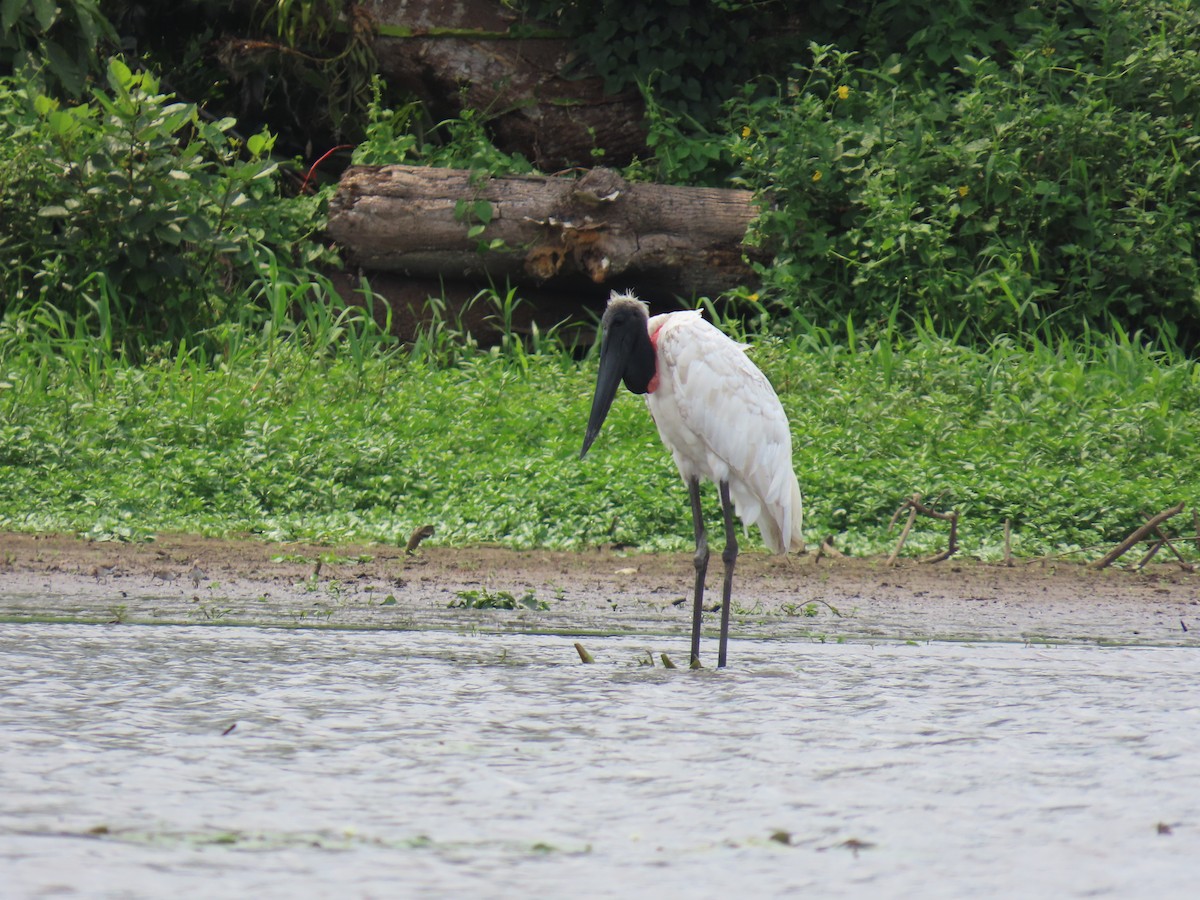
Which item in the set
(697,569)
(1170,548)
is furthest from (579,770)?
(1170,548)

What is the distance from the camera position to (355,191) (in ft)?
29.9

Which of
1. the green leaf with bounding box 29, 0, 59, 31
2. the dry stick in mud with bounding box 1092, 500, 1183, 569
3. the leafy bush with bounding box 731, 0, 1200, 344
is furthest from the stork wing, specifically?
the green leaf with bounding box 29, 0, 59, 31

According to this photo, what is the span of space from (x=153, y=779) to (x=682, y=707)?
131 cm

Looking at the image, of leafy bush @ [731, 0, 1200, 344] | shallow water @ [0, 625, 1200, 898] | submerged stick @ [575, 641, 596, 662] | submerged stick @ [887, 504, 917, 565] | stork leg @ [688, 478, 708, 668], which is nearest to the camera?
shallow water @ [0, 625, 1200, 898]

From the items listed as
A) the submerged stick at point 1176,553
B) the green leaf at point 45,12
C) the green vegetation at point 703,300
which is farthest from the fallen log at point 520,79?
the submerged stick at point 1176,553

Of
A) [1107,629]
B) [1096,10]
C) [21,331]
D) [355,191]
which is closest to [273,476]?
[21,331]

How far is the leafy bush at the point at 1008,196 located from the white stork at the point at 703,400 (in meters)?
3.93

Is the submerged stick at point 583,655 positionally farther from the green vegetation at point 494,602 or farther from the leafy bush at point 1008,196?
the leafy bush at point 1008,196

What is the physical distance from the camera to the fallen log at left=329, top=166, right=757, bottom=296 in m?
8.79

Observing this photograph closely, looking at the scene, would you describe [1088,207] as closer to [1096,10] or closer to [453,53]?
[1096,10]

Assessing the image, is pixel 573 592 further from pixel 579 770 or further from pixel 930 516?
pixel 579 770

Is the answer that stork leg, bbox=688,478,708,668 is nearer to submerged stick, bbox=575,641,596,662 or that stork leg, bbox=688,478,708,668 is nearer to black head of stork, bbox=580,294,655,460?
submerged stick, bbox=575,641,596,662

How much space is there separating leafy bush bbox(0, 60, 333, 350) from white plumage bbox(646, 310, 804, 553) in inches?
169

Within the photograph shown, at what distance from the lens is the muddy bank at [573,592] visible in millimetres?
4680
